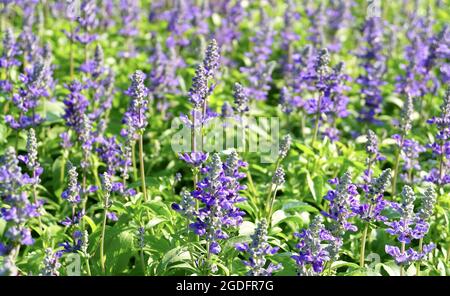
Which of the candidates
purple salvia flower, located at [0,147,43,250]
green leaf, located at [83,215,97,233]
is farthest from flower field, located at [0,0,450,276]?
green leaf, located at [83,215,97,233]

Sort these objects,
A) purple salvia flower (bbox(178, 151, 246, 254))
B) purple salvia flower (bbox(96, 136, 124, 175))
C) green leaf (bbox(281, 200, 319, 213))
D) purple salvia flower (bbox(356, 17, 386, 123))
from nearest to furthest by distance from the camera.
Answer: purple salvia flower (bbox(178, 151, 246, 254))
green leaf (bbox(281, 200, 319, 213))
purple salvia flower (bbox(96, 136, 124, 175))
purple salvia flower (bbox(356, 17, 386, 123))

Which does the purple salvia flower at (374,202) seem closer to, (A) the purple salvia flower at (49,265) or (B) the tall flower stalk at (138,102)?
(B) the tall flower stalk at (138,102)

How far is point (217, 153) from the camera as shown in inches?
269

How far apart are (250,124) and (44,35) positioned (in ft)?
17.2

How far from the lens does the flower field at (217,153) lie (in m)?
6.77

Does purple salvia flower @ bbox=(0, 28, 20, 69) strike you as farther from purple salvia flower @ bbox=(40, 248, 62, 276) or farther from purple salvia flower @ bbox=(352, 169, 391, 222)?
purple salvia flower @ bbox=(352, 169, 391, 222)

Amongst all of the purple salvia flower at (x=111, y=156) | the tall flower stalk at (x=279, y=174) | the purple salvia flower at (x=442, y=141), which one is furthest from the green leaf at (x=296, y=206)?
the purple salvia flower at (x=111, y=156)

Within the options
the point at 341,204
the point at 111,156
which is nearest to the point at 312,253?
the point at 341,204

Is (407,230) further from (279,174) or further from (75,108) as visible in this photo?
(75,108)

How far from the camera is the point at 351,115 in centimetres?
1168

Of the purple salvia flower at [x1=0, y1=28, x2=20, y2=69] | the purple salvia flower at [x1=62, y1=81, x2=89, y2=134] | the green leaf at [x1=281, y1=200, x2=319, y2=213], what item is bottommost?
the green leaf at [x1=281, y1=200, x2=319, y2=213]

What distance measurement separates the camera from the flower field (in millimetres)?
6773

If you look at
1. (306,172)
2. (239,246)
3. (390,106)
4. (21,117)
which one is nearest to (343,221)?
(239,246)
